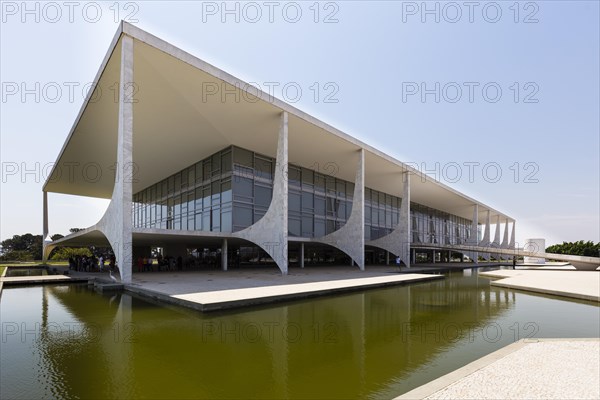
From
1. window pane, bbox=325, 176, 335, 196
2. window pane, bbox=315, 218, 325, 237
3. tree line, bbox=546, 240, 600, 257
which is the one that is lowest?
tree line, bbox=546, 240, 600, 257

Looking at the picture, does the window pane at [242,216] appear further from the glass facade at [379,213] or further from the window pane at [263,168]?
the glass facade at [379,213]

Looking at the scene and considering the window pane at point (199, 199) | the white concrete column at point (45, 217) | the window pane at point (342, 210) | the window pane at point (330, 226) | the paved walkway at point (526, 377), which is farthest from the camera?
the white concrete column at point (45, 217)

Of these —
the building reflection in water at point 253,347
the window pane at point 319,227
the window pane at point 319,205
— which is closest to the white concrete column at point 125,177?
the building reflection in water at point 253,347

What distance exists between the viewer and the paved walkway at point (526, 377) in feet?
11.5

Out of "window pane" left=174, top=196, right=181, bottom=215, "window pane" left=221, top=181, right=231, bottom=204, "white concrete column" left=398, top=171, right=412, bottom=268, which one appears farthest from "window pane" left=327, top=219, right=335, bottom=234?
"window pane" left=174, top=196, right=181, bottom=215

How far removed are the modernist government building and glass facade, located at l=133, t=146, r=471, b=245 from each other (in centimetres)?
10

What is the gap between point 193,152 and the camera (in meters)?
23.5

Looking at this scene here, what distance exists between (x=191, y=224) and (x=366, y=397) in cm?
2312

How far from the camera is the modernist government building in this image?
1488cm

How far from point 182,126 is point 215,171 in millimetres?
4254

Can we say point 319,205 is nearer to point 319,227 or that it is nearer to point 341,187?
point 319,227

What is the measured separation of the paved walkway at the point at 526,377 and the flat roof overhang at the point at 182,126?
15034mm

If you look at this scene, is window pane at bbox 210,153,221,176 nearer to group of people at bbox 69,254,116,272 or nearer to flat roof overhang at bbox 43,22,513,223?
flat roof overhang at bbox 43,22,513,223

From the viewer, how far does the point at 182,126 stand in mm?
19953
